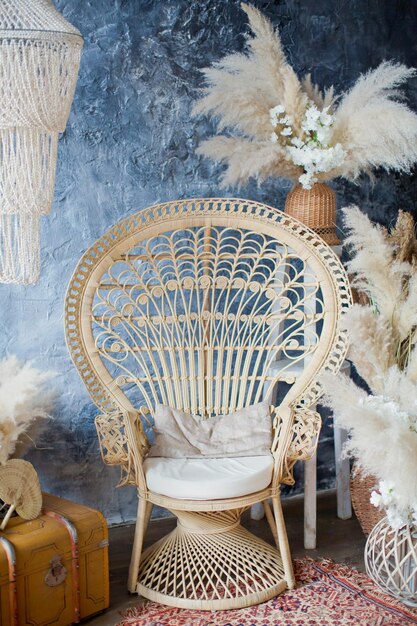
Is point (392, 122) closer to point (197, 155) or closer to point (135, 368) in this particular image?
point (197, 155)

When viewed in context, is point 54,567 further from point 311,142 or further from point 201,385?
point 311,142

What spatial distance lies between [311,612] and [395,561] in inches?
12.9

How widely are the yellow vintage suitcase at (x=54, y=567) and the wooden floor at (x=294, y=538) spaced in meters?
0.17

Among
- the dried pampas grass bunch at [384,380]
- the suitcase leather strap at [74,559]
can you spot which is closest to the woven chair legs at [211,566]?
the suitcase leather strap at [74,559]

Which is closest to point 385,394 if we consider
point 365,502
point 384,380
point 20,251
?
point 384,380

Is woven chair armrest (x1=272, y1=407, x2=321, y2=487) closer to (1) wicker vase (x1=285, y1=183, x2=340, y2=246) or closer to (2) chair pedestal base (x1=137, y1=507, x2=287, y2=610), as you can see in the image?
(2) chair pedestal base (x1=137, y1=507, x2=287, y2=610)

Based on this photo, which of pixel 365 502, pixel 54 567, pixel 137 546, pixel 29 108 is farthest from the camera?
pixel 365 502

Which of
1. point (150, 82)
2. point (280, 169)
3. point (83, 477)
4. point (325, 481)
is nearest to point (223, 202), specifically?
point (280, 169)

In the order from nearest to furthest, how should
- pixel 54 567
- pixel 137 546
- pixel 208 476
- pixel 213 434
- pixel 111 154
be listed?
pixel 54 567 → pixel 208 476 → pixel 137 546 → pixel 213 434 → pixel 111 154

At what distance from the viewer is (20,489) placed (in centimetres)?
258

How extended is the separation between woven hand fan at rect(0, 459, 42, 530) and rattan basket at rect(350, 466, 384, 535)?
1149mm

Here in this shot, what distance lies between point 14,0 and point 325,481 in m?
2.55

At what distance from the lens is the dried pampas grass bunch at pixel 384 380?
231 centimetres

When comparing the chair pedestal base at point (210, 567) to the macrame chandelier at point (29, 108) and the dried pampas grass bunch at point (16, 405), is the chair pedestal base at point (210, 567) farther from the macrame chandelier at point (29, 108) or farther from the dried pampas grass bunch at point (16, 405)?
the macrame chandelier at point (29, 108)
